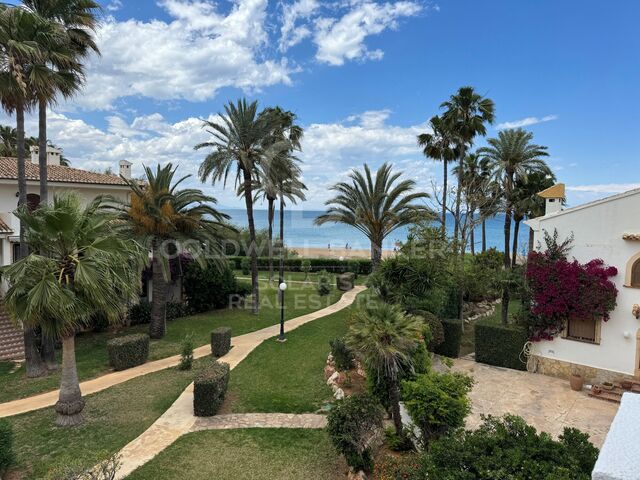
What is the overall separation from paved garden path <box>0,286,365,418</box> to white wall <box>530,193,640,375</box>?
1271 cm

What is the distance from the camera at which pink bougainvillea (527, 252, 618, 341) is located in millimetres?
13148

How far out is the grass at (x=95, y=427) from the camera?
845cm

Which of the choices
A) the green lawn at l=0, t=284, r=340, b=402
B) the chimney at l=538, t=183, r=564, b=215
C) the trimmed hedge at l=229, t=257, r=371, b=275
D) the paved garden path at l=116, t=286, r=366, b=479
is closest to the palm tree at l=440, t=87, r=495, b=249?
the chimney at l=538, t=183, r=564, b=215

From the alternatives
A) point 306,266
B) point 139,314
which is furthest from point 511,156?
point 139,314

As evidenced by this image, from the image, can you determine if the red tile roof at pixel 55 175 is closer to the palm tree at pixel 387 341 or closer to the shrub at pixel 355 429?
the palm tree at pixel 387 341

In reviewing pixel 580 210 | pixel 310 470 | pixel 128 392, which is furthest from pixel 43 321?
pixel 580 210

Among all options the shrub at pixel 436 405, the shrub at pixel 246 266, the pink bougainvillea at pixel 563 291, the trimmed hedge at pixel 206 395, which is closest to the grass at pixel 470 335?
the pink bougainvillea at pixel 563 291

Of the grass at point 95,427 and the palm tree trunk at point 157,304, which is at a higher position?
the palm tree trunk at point 157,304

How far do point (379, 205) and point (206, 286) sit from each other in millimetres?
11568

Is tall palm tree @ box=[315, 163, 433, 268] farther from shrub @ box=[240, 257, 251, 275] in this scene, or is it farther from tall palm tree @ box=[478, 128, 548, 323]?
shrub @ box=[240, 257, 251, 275]

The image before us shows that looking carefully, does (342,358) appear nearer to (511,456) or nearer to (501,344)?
(501,344)

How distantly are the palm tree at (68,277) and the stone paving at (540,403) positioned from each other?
33.9ft

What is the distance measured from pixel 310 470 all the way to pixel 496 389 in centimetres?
809

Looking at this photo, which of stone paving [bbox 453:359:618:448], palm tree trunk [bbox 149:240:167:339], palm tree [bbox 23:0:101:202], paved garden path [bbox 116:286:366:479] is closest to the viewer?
paved garden path [bbox 116:286:366:479]
